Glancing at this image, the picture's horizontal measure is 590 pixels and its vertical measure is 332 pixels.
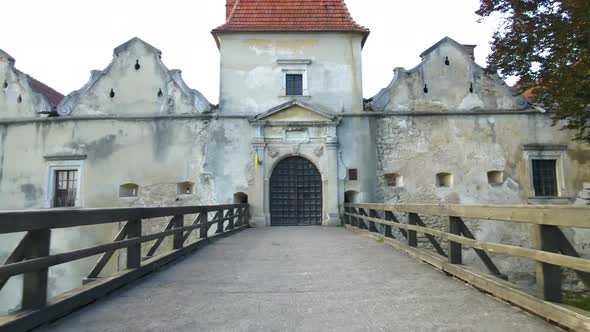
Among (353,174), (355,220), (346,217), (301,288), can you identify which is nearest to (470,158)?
(353,174)

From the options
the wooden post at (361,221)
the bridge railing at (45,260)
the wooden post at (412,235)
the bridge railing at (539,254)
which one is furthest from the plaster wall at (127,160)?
the bridge railing at (539,254)

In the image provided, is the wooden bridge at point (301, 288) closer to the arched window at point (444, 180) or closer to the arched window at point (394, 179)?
the arched window at point (394, 179)

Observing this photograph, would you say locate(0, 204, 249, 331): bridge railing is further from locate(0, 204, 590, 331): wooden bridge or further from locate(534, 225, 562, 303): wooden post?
locate(534, 225, 562, 303): wooden post

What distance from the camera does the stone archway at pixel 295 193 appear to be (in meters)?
14.4

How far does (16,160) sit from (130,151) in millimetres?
4235

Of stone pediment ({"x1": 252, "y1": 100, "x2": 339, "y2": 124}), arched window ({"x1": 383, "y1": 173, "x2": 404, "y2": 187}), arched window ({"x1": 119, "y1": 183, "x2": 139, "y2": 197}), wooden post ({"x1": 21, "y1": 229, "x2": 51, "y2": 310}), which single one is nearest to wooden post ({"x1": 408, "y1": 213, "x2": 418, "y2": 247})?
wooden post ({"x1": 21, "y1": 229, "x2": 51, "y2": 310})

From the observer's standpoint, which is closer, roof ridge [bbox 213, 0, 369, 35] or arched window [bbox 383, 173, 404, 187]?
arched window [bbox 383, 173, 404, 187]

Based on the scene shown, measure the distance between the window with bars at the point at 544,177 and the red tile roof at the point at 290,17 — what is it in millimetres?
8017

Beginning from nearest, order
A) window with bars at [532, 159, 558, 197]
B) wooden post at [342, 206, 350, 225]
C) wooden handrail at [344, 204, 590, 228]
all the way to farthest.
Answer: wooden handrail at [344, 204, 590, 228] < wooden post at [342, 206, 350, 225] < window with bars at [532, 159, 558, 197]

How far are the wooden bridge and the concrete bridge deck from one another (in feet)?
0.04

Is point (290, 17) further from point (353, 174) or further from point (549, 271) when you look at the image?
point (549, 271)

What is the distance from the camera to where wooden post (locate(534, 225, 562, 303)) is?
2.96m

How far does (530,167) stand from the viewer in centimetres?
1443

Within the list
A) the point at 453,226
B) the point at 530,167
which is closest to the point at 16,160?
the point at 453,226
